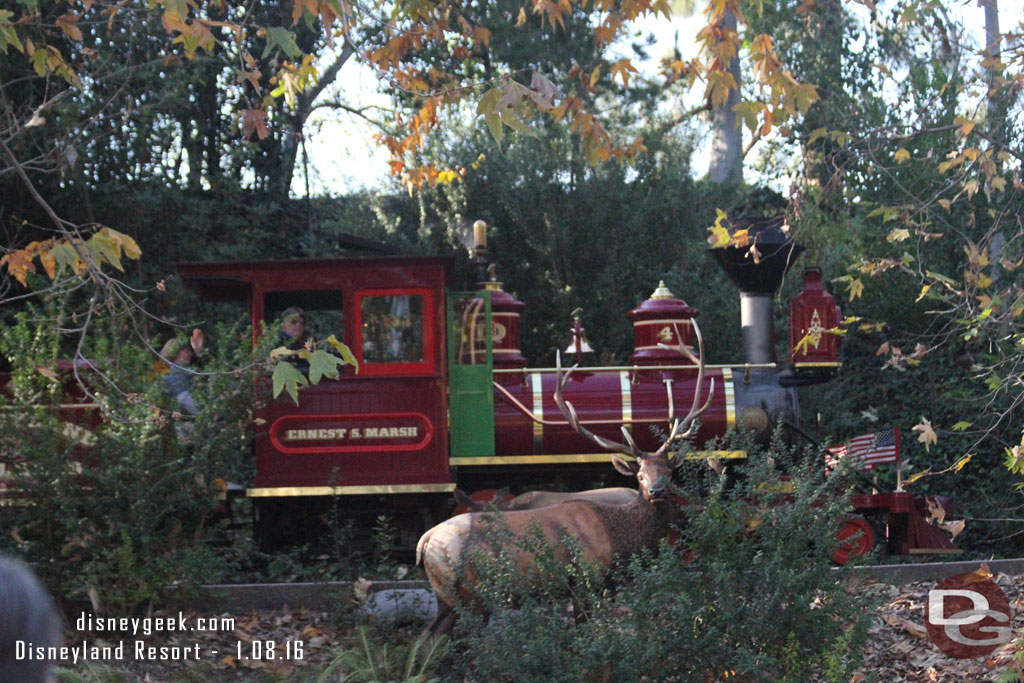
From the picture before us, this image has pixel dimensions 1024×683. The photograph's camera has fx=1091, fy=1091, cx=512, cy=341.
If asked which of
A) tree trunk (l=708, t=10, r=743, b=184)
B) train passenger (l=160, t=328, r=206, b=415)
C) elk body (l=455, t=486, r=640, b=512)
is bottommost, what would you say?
elk body (l=455, t=486, r=640, b=512)

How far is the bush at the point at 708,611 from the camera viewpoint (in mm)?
4566

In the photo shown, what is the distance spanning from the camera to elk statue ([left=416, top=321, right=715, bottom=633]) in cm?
542

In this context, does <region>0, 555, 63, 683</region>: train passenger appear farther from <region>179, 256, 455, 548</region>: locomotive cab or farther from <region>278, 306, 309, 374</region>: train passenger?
<region>179, 256, 455, 548</region>: locomotive cab

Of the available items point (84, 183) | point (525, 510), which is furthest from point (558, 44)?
point (525, 510)

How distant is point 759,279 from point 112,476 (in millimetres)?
5838

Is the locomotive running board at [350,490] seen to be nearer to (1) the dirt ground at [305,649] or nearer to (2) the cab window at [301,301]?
(2) the cab window at [301,301]

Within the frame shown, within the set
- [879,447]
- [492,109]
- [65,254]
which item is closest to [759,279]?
[879,447]

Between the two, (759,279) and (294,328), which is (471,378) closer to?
(294,328)

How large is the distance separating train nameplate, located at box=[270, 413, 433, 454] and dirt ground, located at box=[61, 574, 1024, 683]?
1.89 meters

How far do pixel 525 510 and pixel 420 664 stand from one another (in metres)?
0.97

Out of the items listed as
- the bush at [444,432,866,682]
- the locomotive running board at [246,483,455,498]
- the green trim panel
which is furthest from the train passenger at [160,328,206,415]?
the bush at [444,432,866,682]

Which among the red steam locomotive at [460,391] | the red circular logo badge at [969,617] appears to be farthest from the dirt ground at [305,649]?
the red steam locomotive at [460,391]

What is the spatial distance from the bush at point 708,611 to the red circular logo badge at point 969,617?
1118mm

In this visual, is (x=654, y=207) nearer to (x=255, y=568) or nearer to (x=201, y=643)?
(x=255, y=568)
